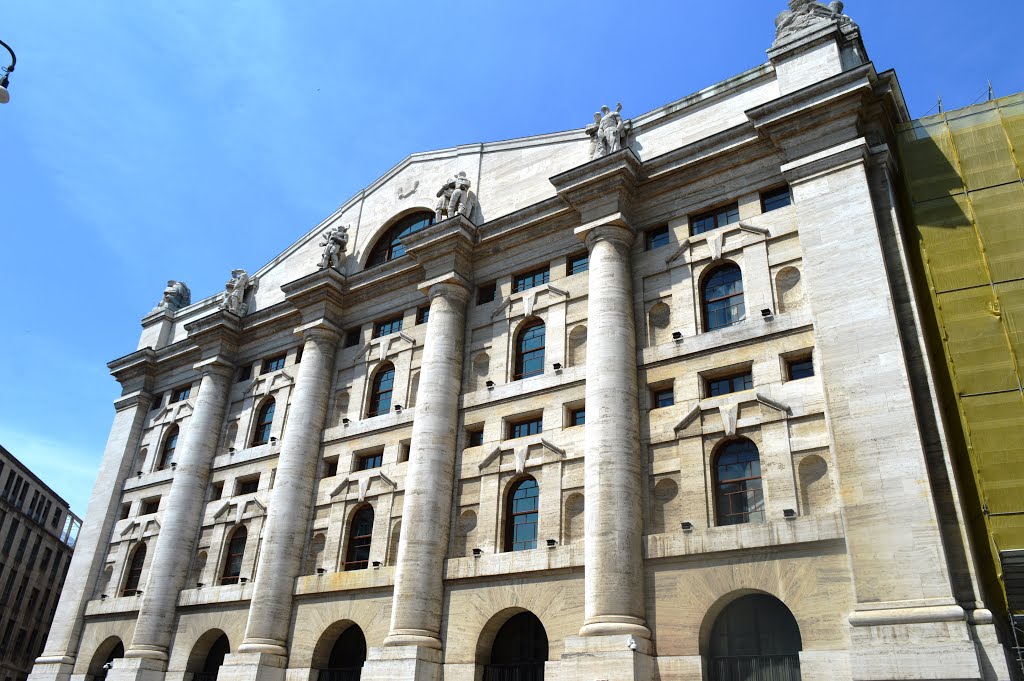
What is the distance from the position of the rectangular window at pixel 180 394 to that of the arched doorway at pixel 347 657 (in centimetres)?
1932

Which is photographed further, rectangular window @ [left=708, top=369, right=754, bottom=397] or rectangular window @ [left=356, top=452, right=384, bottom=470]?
rectangular window @ [left=356, top=452, right=384, bottom=470]

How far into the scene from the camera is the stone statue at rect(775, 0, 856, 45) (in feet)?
97.3

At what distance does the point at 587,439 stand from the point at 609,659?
7.01m

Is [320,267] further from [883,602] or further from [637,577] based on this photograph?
[883,602]

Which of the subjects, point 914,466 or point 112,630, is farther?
point 112,630

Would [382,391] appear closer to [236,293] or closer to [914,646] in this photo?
[236,293]

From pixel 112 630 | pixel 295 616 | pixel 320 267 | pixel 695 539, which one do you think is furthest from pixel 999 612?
pixel 112 630

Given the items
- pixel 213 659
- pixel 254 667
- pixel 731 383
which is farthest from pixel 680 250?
pixel 213 659

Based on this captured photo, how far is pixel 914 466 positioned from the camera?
70.8 feet

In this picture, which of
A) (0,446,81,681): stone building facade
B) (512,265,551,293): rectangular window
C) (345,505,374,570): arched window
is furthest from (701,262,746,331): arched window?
(0,446,81,681): stone building facade

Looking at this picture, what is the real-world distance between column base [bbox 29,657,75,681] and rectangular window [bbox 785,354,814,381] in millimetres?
35807

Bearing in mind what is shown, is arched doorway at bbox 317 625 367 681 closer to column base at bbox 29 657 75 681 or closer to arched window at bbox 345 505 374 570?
arched window at bbox 345 505 374 570

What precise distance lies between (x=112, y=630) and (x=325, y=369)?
52.8ft

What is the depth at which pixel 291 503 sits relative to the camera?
35312 millimetres
